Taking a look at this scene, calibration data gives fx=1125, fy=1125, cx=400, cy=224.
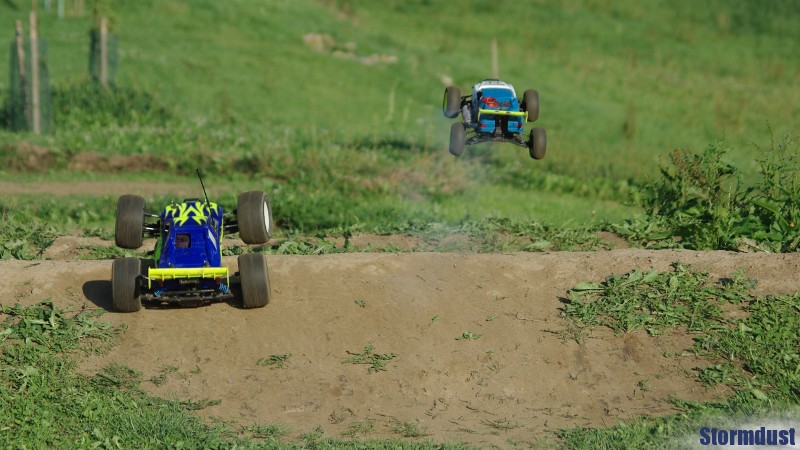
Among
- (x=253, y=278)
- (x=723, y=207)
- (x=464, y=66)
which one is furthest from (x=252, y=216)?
(x=464, y=66)

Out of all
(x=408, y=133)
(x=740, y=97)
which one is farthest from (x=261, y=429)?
(x=740, y=97)

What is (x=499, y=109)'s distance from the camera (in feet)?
32.2

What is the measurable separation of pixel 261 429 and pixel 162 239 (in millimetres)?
2156

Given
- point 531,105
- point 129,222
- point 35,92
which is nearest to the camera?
point 531,105

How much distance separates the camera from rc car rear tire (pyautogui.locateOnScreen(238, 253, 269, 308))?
10875 millimetres

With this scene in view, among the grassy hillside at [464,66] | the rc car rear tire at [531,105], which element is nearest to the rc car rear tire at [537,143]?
the rc car rear tire at [531,105]

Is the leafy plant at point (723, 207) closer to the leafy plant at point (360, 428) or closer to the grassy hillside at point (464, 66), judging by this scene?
the leafy plant at point (360, 428)

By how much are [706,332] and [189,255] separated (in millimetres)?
5207

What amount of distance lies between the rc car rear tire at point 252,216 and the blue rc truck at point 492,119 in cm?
207

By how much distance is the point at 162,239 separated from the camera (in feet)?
35.0

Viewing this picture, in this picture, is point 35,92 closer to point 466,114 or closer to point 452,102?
point 466,114

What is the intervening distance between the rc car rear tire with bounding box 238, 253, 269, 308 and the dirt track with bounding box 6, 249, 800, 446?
422mm

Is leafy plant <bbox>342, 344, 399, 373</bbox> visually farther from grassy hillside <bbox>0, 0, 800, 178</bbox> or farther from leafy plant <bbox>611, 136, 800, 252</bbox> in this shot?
grassy hillside <bbox>0, 0, 800, 178</bbox>

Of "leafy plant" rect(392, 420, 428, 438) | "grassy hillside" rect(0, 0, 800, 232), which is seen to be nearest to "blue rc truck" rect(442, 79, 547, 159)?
"leafy plant" rect(392, 420, 428, 438)
